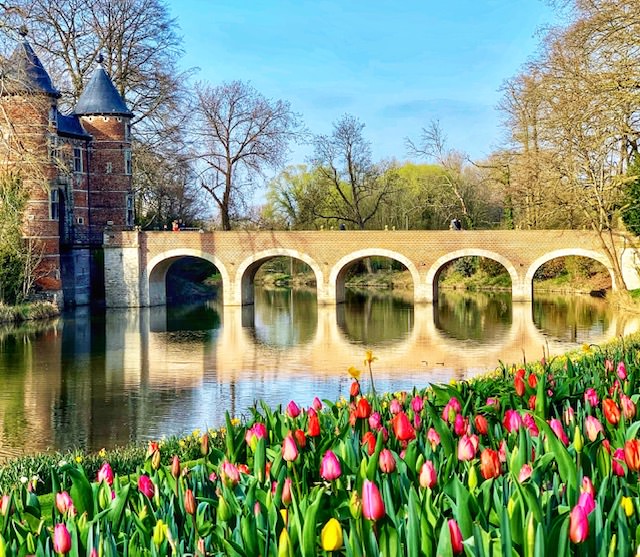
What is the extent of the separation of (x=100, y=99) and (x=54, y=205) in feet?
14.7

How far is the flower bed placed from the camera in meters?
2.11

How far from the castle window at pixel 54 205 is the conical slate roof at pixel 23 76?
9.32 ft

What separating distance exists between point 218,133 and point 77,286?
23.8 feet

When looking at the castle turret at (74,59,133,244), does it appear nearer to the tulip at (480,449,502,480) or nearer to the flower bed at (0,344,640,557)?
the flower bed at (0,344,640,557)

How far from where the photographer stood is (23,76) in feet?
54.4

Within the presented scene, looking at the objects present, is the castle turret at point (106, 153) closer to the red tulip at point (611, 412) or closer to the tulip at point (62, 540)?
the red tulip at point (611, 412)

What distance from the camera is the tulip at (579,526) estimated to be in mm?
2006

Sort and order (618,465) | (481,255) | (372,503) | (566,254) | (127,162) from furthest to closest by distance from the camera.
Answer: (127,162), (481,255), (566,254), (618,465), (372,503)

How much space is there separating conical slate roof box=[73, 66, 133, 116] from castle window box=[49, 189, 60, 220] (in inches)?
144

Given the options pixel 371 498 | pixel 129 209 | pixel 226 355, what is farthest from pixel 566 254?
pixel 371 498

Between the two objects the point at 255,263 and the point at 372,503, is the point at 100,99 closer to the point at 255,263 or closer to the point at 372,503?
the point at 255,263

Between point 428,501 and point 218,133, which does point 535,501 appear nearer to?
point 428,501

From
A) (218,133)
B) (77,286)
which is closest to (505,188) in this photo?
(218,133)

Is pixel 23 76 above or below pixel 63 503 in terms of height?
above
